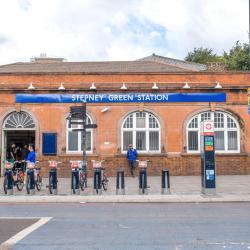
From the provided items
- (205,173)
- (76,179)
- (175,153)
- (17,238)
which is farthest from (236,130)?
(17,238)

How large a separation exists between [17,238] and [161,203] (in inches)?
278

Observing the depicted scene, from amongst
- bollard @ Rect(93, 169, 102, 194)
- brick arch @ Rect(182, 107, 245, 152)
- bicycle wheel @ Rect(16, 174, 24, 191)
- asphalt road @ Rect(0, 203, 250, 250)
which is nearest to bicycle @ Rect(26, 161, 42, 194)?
bicycle wheel @ Rect(16, 174, 24, 191)

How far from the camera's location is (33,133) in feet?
88.8

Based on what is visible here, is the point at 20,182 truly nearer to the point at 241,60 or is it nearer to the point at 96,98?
the point at 96,98

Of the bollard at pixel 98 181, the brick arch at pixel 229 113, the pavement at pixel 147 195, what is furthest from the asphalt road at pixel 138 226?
the brick arch at pixel 229 113

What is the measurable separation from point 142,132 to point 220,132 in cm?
428

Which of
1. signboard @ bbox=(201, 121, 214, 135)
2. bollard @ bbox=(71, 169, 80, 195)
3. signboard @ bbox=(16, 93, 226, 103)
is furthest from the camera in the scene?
signboard @ bbox=(16, 93, 226, 103)

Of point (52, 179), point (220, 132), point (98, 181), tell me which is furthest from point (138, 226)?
point (220, 132)

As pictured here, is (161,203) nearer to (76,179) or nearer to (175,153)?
(76,179)

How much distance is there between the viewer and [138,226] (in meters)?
10.2

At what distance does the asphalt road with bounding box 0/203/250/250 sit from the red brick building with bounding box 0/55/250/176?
35.7 ft

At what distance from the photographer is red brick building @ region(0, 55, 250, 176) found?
25547 millimetres

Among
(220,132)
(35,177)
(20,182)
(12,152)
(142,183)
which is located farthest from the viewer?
(12,152)

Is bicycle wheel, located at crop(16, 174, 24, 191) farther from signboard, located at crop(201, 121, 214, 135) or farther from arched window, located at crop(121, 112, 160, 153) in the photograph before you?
arched window, located at crop(121, 112, 160, 153)
